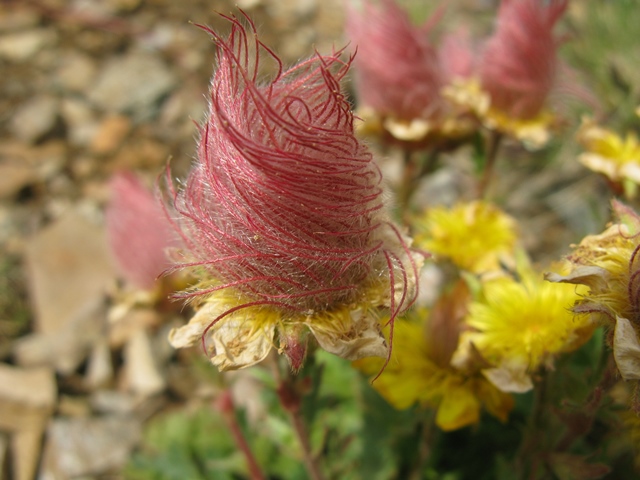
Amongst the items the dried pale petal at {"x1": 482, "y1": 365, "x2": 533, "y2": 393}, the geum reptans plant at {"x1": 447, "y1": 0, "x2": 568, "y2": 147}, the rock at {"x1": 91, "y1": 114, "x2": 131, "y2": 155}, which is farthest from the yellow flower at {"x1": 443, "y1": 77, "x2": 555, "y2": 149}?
the rock at {"x1": 91, "y1": 114, "x2": 131, "y2": 155}

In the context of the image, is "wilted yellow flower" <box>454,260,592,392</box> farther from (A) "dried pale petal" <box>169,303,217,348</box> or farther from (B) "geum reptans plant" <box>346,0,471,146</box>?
(B) "geum reptans plant" <box>346,0,471,146</box>

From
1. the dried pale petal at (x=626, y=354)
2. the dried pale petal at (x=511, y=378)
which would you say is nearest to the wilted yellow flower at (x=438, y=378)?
the dried pale petal at (x=511, y=378)

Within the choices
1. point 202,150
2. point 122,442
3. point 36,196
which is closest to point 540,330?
point 202,150

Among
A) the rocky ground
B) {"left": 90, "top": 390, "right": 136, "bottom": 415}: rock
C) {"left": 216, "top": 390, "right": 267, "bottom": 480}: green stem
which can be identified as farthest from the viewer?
{"left": 90, "top": 390, "right": 136, "bottom": 415}: rock

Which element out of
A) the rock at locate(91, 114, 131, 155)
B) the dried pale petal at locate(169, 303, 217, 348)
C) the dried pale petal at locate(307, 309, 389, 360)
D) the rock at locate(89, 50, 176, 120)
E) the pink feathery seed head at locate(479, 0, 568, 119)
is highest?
the rock at locate(89, 50, 176, 120)

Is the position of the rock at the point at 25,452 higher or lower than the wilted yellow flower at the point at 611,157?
lower

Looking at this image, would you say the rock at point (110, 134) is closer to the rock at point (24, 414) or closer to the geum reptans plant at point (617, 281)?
the rock at point (24, 414)

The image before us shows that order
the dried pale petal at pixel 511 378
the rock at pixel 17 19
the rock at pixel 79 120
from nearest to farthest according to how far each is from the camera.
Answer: the dried pale petal at pixel 511 378 → the rock at pixel 79 120 → the rock at pixel 17 19
